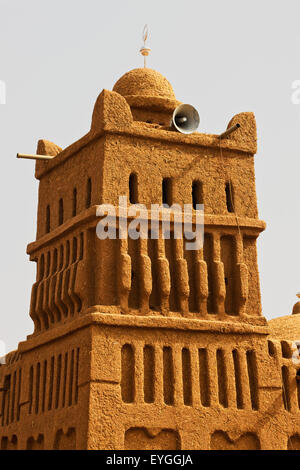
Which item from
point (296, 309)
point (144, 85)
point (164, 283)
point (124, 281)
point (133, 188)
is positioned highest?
point (144, 85)

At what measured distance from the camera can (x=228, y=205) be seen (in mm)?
17609

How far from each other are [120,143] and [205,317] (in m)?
4.01

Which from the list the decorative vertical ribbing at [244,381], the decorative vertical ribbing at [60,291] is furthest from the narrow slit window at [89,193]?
the decorative vertical ribbing at [244,381]

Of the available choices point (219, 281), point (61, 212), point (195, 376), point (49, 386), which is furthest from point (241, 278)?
point (49, 386)

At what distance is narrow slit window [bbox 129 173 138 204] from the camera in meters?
16.6

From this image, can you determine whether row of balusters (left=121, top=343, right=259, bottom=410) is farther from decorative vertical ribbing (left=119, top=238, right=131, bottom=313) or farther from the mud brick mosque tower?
decorative vertical ribbing (left=119, top=238, right=131, bottom=313)

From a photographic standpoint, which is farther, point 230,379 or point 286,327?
point 286,327

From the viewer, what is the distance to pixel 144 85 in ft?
63.1

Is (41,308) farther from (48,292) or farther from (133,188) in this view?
(133,188)

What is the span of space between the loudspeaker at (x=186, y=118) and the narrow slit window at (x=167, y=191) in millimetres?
1229

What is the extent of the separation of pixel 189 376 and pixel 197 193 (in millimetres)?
3974
